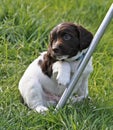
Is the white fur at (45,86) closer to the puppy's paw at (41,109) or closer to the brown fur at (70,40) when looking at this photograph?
the puppy's paw at (41,109)

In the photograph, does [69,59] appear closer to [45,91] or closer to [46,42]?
[45,91]

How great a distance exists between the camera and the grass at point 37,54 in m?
4.70

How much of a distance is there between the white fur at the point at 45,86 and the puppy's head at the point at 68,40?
0.31 ft

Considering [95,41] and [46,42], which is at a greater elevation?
[95,41]

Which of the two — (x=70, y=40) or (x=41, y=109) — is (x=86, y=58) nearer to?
(x=70, y=40)

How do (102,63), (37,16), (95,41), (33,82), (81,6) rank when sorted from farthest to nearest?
1. (81,6)
2. (37,16)
3. (102,63)
4. (33,82)
5. (95,41)

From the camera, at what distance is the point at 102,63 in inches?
234

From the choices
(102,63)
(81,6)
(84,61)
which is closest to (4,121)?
(84,61)

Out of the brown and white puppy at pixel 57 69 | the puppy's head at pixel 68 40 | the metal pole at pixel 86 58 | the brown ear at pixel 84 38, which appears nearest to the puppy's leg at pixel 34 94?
the brown and white puppy at pixel 57 69

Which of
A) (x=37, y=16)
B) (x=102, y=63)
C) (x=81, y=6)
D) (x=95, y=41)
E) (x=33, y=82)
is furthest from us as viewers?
(x=81, y=6)

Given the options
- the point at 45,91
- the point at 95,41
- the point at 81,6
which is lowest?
the point at 81,6

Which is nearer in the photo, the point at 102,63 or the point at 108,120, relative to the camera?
the point at 108,120

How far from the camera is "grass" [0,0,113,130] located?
185 inches

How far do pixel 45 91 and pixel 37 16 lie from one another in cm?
172
